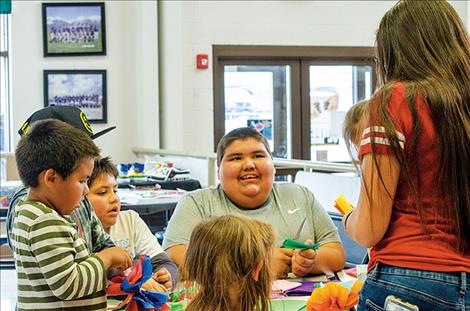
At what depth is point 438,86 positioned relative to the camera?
141 cm

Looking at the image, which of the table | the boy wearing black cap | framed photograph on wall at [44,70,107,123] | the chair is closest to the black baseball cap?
A: the boy wearing black cap

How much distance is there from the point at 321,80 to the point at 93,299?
19.7 ft

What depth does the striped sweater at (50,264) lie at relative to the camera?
144 centimetres

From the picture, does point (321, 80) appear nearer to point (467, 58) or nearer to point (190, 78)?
point (190, 78)

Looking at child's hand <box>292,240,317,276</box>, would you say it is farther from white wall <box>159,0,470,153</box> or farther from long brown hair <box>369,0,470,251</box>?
white wall <box>159,0,470,153</box>

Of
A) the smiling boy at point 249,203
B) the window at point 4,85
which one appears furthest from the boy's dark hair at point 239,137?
the window at point 4,85

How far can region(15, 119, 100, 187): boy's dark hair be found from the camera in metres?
1.50

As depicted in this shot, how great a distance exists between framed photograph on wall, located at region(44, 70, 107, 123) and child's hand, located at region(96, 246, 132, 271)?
18.9 ft

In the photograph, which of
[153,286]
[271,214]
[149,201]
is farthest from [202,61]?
[153,286]

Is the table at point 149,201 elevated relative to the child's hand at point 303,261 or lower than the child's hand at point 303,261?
lower

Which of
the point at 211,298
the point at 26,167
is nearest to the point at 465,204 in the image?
the point at 211,298

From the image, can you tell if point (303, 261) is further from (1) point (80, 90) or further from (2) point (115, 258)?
(1) point (80, 90)

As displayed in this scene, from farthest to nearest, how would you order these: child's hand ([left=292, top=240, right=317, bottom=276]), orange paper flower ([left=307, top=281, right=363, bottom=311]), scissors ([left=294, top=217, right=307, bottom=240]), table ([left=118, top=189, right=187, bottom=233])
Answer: table ([left=118, top=189, right=187, bottom=233])
scissors ([left=294, top=217, right=307, bottom=240])
child's hand ([left=292, top=240, right=317, bottom=276])
orange paper flower ([left=307, top=281, right=363, bottom=311])

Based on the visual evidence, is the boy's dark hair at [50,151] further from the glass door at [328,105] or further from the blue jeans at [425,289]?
the glass door at [328,105]
